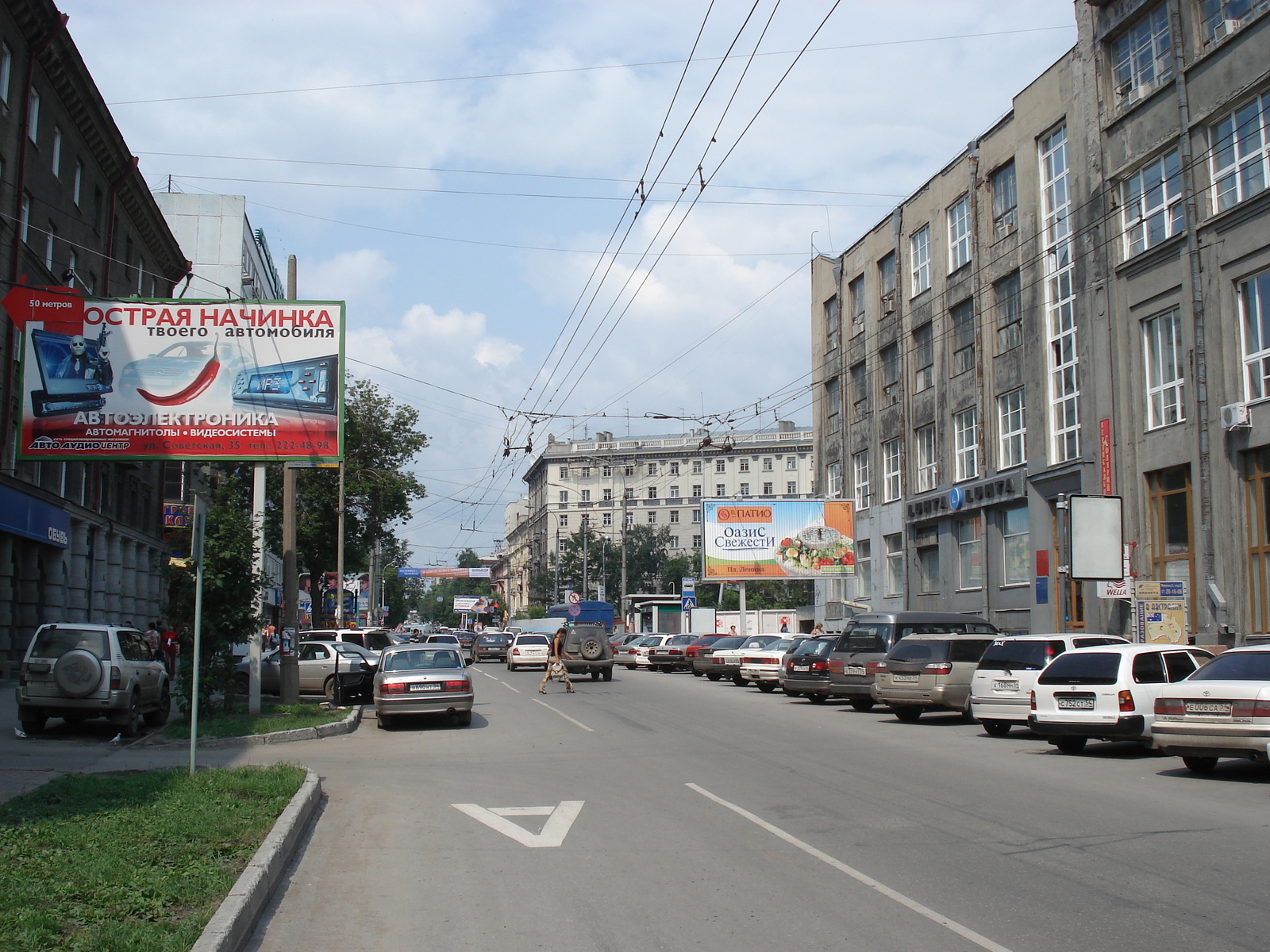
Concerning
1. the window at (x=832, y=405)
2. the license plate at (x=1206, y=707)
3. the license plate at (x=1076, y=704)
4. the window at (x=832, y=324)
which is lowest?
the license plate at (x=1076, y=704)

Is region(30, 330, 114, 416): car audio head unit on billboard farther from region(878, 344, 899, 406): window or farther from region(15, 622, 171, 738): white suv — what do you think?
region(878, 344, 899, 406): window

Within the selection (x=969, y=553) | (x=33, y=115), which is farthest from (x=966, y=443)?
(x=33, y=115)

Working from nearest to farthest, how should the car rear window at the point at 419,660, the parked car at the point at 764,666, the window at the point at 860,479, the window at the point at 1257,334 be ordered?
the car rear window at the point at 419,660 → the window at the point at 1257,334 → the parked car at the point at 764,666 → the window at the point at 860,479

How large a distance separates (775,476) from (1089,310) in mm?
82395

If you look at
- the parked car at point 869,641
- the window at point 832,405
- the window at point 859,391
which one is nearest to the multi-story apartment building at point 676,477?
the window at point 832,405

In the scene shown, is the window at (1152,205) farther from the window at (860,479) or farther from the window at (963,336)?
the window at (860,479)

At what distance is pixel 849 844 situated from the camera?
871 centimetres

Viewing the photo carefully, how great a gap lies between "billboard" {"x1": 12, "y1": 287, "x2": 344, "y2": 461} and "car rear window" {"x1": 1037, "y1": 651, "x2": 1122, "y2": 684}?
43.6ft

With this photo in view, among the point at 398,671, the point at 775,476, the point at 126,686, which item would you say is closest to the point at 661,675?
the point at 398,671

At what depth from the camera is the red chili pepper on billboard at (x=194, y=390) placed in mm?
20766

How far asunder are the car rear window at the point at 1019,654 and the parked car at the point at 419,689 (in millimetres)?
8621

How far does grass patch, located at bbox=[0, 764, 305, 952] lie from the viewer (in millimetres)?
5727

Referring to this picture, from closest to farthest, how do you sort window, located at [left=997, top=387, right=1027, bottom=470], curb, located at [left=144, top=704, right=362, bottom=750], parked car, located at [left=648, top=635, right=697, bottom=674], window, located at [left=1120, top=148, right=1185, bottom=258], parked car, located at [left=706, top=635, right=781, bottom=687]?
curb, located at [left=144, top=704, right=362, bottom=750] → window, located at [left=1120, top=148, right=1185, bottom=258] → window, located at [left=997, top=387, right=1027, bottom=470] → parked car, located at [left=706, top=635, right=781, bottom=687] → parked car, located at [left=648, top=635, right=697, bottom=674]

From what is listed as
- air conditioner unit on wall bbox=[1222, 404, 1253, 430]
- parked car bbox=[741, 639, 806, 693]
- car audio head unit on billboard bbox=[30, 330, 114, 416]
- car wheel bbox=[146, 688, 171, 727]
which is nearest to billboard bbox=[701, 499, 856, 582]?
parked car bbox=[741, 639, 806, 693]
